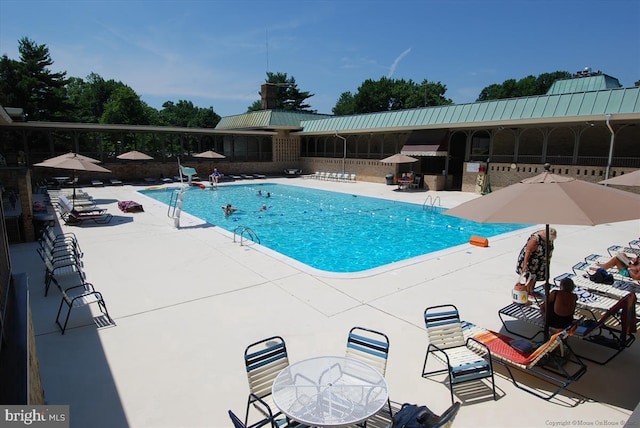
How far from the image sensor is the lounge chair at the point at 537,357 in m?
3.97

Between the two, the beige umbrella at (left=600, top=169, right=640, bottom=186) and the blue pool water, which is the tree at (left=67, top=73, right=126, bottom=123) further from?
the beige umbrella at (left=600, top=169, right=640, bottom=186)

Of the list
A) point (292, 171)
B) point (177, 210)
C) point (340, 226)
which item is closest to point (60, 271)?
point (177, 210)

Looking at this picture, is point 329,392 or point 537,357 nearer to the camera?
point 329,392

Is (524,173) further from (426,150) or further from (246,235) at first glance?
(246,235)

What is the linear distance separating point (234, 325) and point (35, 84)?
1573 inches

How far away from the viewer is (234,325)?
5551 mm

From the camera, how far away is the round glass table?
9.12 feet

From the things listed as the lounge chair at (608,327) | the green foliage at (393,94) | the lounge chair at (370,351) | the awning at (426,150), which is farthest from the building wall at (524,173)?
the green foliage at (393,94)

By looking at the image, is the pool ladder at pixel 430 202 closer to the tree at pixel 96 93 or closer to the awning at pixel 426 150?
the awning at pixel 426 150

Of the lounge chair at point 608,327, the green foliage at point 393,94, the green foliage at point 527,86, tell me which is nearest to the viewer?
the lounge chair at point 608,327

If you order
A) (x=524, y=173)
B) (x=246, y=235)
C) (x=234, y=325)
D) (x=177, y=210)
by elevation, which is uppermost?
(x=524, y=173)

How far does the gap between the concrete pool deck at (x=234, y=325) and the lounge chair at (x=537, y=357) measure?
13 cm

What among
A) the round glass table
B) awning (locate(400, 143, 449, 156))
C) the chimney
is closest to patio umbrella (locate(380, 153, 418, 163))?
awning (locate(400, 143, 449, 156))

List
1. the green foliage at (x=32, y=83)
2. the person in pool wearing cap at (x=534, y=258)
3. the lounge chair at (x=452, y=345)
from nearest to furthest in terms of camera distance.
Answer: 1. the lounge chair at (x=452, y=345)
2. the person in pool wearing cap at (x=534, y=258)
3. the green foliage at (x=32, y=83)
